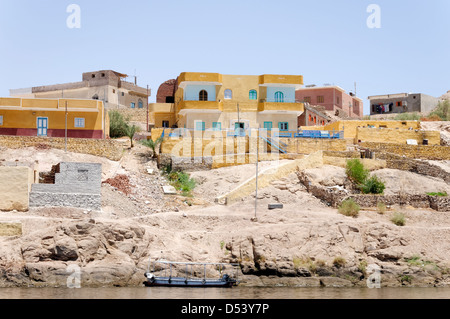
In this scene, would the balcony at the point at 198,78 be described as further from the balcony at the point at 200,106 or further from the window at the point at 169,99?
the window at the point at 169,99

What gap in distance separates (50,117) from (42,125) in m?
0.80

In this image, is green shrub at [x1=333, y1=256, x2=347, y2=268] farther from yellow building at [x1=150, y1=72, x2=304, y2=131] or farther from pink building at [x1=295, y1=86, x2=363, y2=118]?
pink building at [x1=295, y1=86, x2=363, y2=118]

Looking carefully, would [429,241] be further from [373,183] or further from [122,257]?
[122,257]

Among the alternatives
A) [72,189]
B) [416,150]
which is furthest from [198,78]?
[416,150]

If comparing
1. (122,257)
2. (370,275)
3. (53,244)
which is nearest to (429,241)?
(370,275)

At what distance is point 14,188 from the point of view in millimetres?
34156

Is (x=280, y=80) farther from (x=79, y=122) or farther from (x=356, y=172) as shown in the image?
(x=79, y=122)

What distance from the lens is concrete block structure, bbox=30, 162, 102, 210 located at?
1380 inches

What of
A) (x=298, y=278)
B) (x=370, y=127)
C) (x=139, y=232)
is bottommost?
(x=298, y=278)

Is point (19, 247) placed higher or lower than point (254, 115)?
lower
